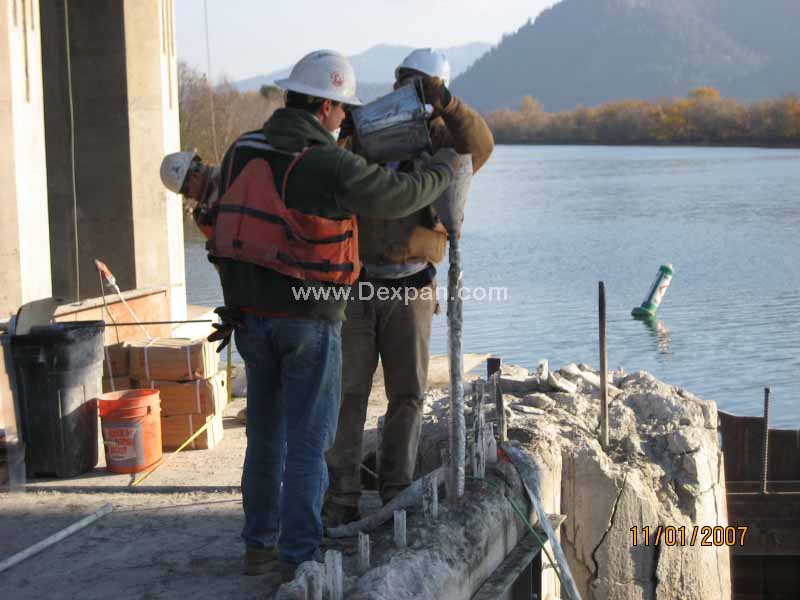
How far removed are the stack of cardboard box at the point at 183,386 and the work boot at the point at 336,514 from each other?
6.39 feet

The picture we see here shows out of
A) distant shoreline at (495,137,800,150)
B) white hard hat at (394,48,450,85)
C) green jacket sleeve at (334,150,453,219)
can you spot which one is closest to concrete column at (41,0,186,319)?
white hard hat at (394,48,450,85)

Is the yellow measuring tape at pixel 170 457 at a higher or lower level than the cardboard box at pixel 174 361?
lower

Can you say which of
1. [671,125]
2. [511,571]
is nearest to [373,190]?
[511,571]

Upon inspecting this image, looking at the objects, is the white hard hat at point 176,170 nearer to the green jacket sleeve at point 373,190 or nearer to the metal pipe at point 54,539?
the green jacket sleeve at point 373,190

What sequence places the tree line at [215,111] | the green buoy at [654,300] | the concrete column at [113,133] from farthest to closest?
the tree line at [215,111] < the green buoy at [654,300] < the concrete column at [113,133]

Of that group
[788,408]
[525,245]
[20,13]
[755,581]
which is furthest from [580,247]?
[20,13]

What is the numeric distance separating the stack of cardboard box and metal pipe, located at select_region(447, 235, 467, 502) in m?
2.39

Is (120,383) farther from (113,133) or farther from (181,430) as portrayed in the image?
(113,133)

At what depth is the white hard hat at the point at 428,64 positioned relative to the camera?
459 cm

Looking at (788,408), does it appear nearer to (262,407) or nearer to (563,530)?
(563,530)

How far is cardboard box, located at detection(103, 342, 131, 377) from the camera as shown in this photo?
6.73 metres

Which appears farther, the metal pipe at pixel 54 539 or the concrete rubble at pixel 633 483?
the concrete rubble at pixel 633 483

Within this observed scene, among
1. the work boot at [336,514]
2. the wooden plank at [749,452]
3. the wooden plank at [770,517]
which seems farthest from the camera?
the wooden plank at [749,452]

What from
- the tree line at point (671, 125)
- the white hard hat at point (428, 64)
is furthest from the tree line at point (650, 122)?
the white hard hat at point (428, 64)
